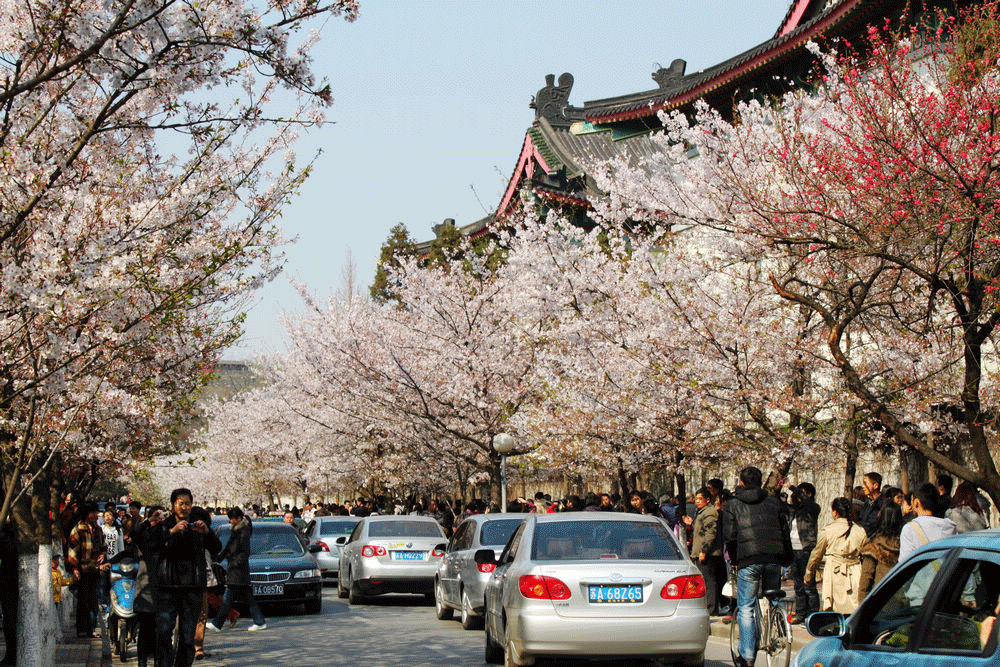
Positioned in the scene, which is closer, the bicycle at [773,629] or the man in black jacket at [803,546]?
the bicycle at [773,629]

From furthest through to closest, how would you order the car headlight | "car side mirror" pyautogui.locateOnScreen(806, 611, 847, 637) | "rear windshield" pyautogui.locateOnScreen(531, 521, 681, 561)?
the car headlight → "rear windshield" pyautogui.locateOnScreen(531, 521, 681, 561) → "car side mirror" pyautogui.locateOnScreen(806, 611, 847, 637)

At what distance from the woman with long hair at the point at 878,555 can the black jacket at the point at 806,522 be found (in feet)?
14.1

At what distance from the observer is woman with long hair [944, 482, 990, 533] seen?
1181 cm

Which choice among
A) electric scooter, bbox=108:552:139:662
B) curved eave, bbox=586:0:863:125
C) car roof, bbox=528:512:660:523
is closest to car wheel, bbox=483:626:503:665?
car roof, bbox=528:512:660:523

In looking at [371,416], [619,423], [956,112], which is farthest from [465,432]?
[956,112]

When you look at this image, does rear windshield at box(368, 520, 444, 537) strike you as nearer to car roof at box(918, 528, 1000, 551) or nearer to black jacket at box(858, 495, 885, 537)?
black jacket at box(858, 495, 885, 537)

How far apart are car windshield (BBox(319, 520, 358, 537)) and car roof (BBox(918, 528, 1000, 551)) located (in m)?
23.9

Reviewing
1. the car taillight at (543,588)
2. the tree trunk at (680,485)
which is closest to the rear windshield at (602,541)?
the car taillight at (543,588)

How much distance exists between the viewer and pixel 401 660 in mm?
12688

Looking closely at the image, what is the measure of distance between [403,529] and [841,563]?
35.6 ft

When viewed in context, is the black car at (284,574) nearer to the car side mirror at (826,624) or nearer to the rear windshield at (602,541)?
the rear windshield at (602,541)

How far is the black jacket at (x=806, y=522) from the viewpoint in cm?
1566

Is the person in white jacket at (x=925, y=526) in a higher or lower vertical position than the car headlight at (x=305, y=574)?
higher

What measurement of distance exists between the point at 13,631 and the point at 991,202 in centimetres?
1143
